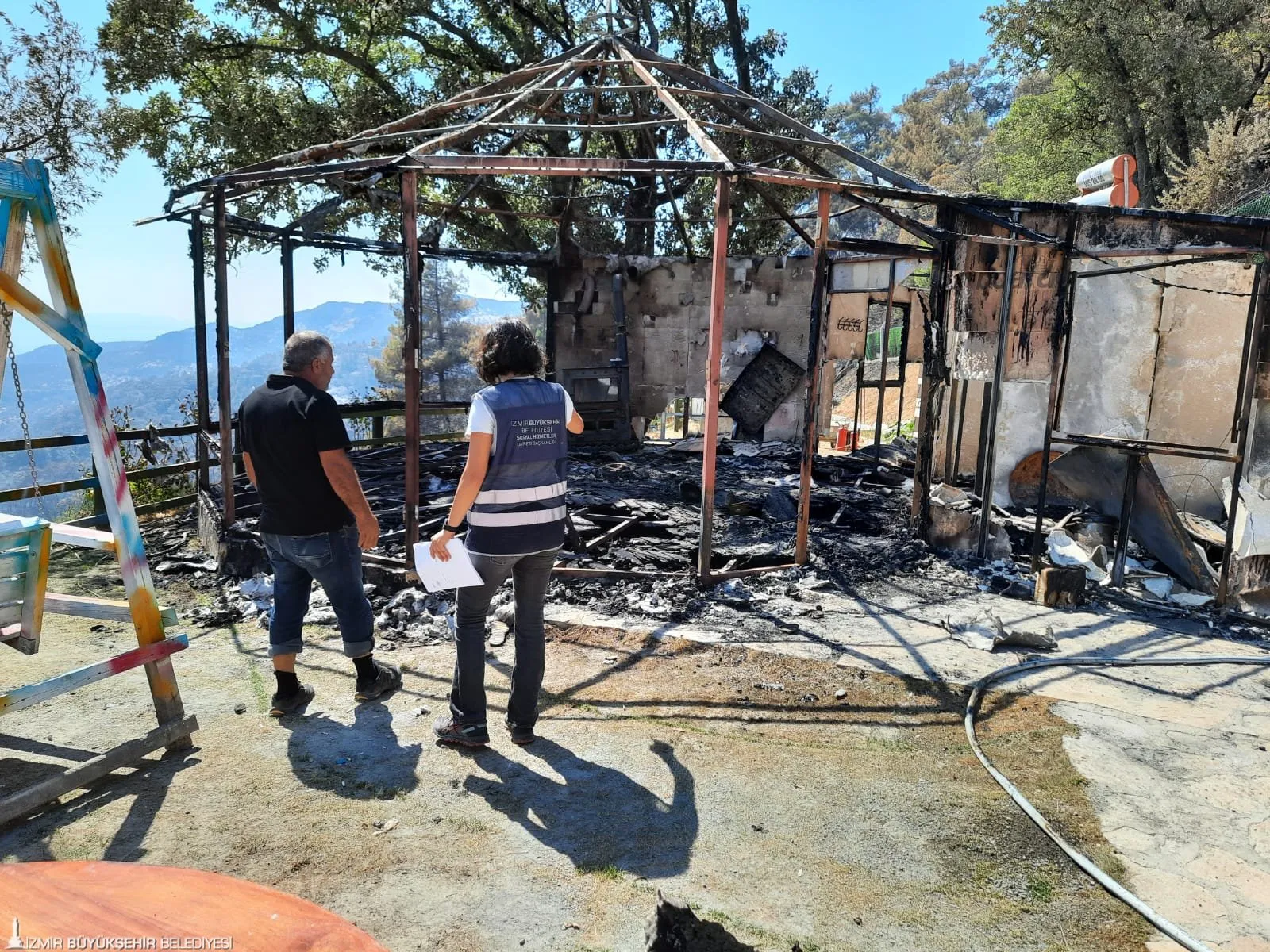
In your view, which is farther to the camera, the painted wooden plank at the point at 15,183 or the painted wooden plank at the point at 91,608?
the painted wooden plank at the point at 91,608

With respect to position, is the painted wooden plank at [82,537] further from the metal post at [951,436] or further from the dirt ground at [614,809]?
the metal post at [951,436]

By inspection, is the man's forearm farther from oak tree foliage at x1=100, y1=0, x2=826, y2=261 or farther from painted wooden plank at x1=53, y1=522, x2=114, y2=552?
oak tree foliage at x1=100, y1=0, x2=826, y2=261

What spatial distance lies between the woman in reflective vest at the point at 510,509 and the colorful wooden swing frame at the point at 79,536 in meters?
1.29

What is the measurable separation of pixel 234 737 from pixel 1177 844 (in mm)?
4186

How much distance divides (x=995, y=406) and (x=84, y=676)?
6.41 m

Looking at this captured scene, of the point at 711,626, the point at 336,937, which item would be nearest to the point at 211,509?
the point at 711,626

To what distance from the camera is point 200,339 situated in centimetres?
779

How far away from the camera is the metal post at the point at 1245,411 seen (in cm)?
585

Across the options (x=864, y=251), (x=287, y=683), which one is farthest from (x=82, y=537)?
(x=864, y=251)

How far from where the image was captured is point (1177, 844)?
10.3 ft

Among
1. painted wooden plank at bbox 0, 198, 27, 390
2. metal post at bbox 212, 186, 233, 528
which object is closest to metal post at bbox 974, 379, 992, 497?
metal post at bbox 212, 186, 233, 528

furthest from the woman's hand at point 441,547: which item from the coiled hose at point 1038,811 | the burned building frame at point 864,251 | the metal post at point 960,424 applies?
the metal post at point 960,424

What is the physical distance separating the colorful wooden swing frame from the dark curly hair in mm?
1576

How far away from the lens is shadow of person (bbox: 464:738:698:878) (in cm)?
297
